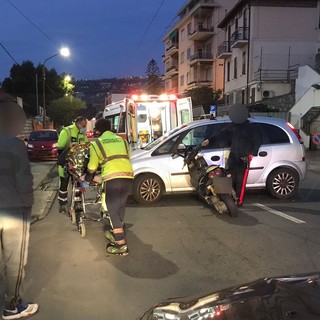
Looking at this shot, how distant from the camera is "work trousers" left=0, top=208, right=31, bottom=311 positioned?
12.8 ft

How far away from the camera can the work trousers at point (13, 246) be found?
390cm

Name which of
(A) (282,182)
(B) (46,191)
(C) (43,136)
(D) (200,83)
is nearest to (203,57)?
(D) (200,83)

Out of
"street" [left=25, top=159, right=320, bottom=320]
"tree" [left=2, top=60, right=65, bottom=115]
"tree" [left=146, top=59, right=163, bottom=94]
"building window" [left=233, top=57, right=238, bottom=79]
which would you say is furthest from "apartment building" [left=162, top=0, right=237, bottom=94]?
"street" [left=25, top=159, right=320, bottom=320]

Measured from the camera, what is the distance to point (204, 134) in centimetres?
982

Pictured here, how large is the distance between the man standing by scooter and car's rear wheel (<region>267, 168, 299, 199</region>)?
104cm

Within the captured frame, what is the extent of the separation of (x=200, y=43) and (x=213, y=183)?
5615cm

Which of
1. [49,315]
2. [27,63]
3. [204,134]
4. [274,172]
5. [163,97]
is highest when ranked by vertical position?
[27,63]

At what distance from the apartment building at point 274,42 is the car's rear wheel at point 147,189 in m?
28.3

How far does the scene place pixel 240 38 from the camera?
38.6 m

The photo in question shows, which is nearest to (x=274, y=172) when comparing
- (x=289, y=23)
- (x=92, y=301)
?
(x=92, y=301)

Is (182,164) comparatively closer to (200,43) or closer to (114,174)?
(114,174)

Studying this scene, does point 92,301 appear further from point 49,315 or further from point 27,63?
point 27,63

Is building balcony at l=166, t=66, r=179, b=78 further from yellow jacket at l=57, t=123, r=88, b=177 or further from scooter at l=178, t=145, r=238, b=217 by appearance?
scooter at l=178, t=145, r=238, b=217

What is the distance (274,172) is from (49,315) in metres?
6.53
